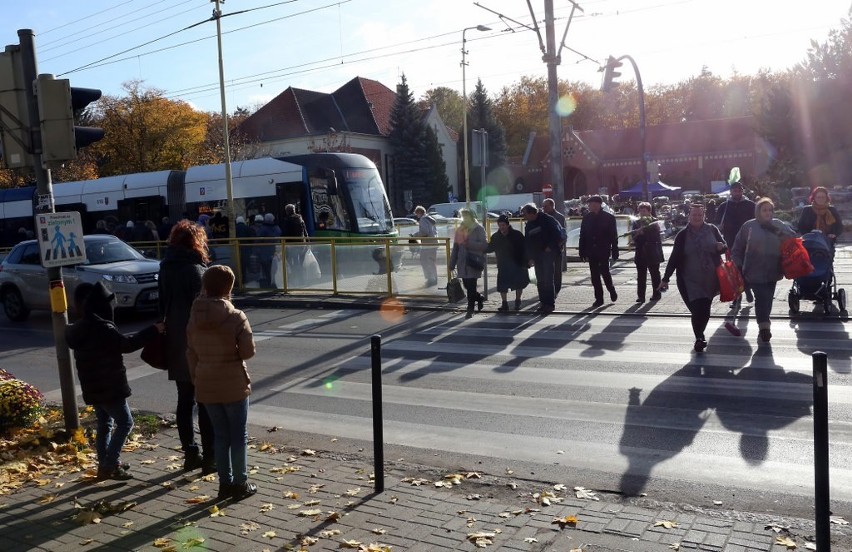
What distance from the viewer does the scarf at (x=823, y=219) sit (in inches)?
480

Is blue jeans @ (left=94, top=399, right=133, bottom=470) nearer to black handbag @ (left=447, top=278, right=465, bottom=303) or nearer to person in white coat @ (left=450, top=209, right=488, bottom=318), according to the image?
person in white coat @ (left=450, top=209, right=488, bottom=318)

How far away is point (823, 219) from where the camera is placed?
40.3 feet

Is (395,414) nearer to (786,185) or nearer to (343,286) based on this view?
(343,286)

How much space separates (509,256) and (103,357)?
895cm

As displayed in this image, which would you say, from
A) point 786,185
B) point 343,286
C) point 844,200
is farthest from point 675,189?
point 343,286

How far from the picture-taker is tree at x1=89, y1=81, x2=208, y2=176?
163 ft

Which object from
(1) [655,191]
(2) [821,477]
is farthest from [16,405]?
(1) [655,191]

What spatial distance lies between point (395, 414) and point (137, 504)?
292 cm

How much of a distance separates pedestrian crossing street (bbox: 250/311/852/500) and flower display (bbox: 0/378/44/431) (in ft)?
6.58

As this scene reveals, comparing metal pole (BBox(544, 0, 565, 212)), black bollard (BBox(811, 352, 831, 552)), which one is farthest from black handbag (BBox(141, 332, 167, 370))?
metal pole (BBox(544, 0, 565, 212))

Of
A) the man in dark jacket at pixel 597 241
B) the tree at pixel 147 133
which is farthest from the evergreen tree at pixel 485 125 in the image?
the man in dark jacket at pixel 597 241

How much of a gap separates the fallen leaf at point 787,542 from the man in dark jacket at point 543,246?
9.36 meters

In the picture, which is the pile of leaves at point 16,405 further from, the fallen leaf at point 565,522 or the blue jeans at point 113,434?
A: the fallen leaf at point 565,522

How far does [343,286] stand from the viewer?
57.9ft
